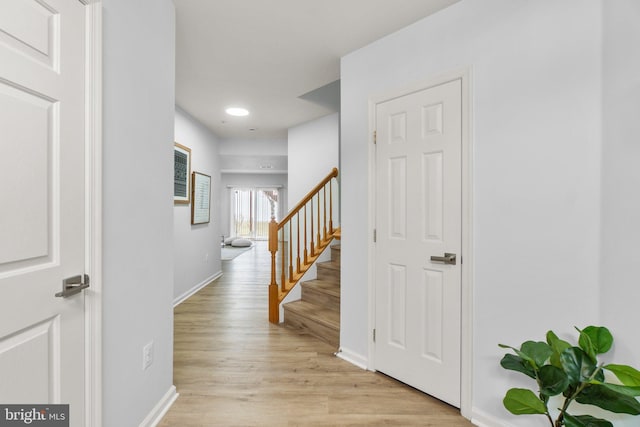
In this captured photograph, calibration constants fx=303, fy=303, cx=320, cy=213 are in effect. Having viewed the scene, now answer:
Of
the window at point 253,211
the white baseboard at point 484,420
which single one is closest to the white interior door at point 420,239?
the white baseboard at point 484,420

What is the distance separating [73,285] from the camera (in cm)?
115

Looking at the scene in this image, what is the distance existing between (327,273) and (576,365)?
244 cm

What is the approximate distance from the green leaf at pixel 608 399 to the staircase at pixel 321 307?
175 centimetres

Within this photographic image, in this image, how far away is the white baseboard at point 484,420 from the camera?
1635mm

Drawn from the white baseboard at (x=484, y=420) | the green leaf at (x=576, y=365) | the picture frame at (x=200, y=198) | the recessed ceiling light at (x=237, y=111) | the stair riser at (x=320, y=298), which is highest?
the recessed ceiling light at (x=237, y=111)

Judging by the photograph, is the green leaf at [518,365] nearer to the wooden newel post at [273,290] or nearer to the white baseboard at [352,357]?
the white baseboard at [352,357]

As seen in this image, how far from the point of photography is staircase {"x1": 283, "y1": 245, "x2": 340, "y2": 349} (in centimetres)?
279

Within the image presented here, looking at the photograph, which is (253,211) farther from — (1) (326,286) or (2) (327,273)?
(1) (326,286)

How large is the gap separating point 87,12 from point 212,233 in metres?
4.11

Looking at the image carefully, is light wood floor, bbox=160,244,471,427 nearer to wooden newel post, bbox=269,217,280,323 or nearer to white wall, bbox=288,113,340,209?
wooden newel post, bbox=269,217,280,323

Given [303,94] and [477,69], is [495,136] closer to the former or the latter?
[477,69]

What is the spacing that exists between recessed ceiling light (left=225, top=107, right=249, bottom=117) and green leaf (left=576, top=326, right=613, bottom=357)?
3903 millimetres

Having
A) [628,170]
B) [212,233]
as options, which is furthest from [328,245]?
[628,170]

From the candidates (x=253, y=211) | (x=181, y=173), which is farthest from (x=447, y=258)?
(x=253, y=211)
